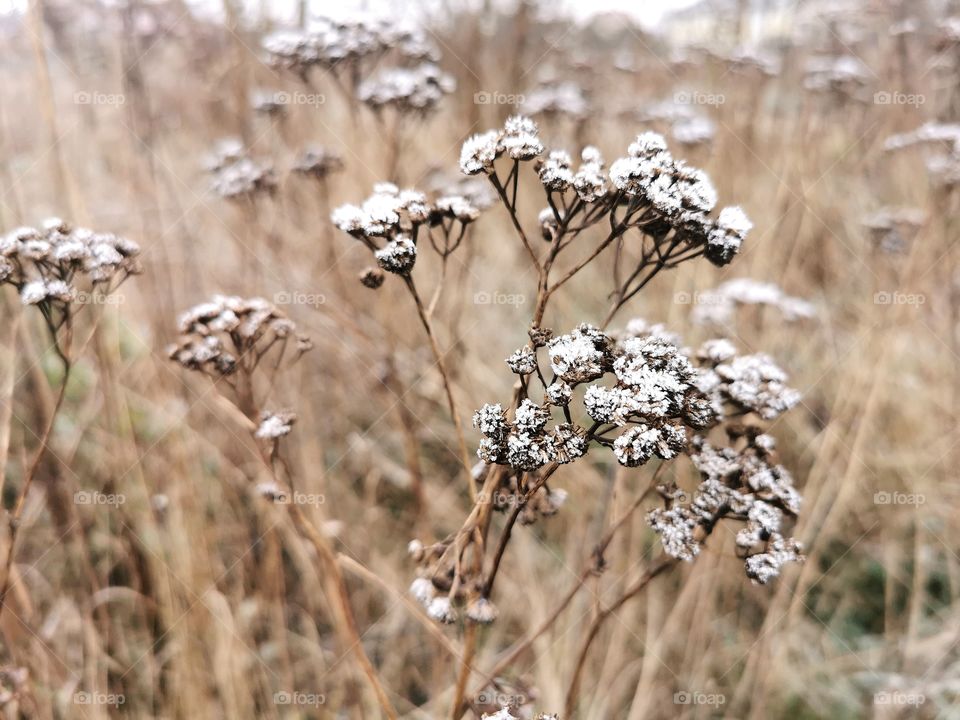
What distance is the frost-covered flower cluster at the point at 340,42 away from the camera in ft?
10.4

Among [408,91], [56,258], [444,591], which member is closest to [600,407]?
[444,591]

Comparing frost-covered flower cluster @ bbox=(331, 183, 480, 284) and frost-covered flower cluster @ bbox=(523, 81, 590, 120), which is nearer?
frost-covered flower cluster @ bbox=(331, 183, 480, 284)

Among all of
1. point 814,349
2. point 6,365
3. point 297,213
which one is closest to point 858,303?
point 814,349

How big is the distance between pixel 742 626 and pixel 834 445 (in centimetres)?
122

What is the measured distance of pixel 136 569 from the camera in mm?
2873

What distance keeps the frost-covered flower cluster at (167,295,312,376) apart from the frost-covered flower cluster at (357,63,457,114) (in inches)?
56.6

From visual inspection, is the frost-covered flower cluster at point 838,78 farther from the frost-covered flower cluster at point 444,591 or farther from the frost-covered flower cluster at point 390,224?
the frost-covered flower cluster at point 444,591

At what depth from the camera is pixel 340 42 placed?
3172 millimetres

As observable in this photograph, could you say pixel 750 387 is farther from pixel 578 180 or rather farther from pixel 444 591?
pixel 444 591

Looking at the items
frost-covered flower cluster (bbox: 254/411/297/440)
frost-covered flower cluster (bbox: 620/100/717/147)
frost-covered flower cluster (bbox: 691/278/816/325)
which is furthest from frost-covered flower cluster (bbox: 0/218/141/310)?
frost-covered flower cluster (bbox: 620/100/717/147)

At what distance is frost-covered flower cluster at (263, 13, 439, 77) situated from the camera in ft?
10.4

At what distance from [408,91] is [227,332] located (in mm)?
1659

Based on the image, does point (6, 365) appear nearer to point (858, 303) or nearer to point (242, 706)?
point (242, 706)

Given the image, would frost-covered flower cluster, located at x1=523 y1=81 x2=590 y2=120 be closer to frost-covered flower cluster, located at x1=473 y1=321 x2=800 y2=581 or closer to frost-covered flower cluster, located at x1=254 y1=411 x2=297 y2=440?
frost-covered flower cluster, located at x1=473 y1=321 x2=800 y2=581
